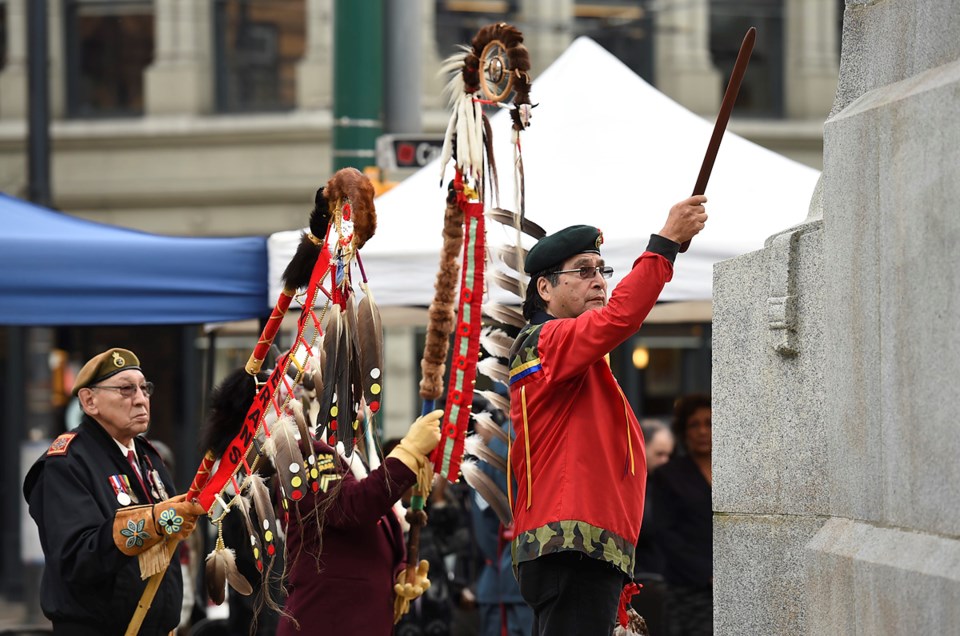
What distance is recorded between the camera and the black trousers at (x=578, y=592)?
4816mm

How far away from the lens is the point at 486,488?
6059mm

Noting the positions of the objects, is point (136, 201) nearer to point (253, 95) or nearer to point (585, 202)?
point (253, 95)

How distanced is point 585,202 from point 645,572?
2023 millimetres

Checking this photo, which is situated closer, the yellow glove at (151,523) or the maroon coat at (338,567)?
the yellow glove at (151,523)

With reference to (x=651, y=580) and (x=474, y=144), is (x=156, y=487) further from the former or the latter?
(x=651, y=580)

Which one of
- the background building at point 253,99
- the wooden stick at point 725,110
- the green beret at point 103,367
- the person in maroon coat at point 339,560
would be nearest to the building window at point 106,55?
the background building at point 253,99

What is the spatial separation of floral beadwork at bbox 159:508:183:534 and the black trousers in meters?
1.27

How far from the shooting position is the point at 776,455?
478cm

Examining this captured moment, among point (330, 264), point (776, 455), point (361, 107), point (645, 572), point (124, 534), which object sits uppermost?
point (361, 107)

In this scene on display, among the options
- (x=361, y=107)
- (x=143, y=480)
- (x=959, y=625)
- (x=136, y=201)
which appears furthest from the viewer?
(x=136, y=201)

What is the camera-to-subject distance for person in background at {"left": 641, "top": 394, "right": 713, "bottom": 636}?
309 inches

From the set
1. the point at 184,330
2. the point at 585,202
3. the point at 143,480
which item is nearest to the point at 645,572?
the point at 585,202

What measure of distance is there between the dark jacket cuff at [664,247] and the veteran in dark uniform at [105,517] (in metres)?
1.76

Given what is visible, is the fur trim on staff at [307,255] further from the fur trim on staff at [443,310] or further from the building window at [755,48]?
the building window at [755,48]
